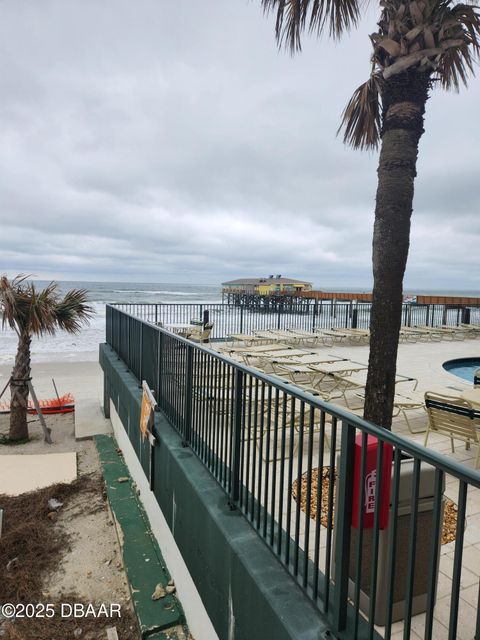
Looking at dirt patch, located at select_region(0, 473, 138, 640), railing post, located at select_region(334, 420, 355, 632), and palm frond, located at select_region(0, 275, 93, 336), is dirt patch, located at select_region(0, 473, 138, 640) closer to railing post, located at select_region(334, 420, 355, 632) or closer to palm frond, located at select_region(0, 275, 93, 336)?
railing post, located at select_region(334, 420, 355, 632)

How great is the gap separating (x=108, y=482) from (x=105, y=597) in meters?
2.26

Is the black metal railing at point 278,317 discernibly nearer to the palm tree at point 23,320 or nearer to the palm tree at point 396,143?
the palm tree at point 23,320

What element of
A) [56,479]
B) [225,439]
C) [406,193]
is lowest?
[56,479]

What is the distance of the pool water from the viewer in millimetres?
12016

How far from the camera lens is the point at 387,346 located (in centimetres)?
354

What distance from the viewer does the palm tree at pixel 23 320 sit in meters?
8.30

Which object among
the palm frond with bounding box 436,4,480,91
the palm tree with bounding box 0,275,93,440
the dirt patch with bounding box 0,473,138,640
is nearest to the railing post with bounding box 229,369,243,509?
the dirt patch with bounding box 0,473,138,640

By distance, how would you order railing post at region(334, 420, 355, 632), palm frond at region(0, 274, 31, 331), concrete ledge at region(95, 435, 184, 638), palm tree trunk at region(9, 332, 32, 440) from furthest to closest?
palm tree trunk at region(9, 332, 32, 440) < palm frond at region(0, 274, 31, 331) < concrete ledge at region(95, 435, 184, 638) < railing post at region(334, 420, 355, 632)

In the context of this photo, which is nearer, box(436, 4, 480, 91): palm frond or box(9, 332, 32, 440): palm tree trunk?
box(436, 4, 480, 91): palm frond

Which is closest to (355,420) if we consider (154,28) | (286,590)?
(286,590)

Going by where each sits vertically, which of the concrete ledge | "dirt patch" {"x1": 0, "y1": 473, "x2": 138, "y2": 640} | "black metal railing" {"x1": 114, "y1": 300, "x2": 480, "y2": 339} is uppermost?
"black metal railing" {"x1": 114, "y1": 300, "x2": 480, "y2": 339}

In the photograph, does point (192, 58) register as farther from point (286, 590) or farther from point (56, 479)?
point (286, 590)

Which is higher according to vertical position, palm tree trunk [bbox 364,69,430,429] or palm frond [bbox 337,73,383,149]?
palm frond [bbox 337,73,383,149]

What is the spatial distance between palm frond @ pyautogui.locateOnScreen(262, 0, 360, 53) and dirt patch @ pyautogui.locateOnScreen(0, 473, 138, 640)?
242 inches
